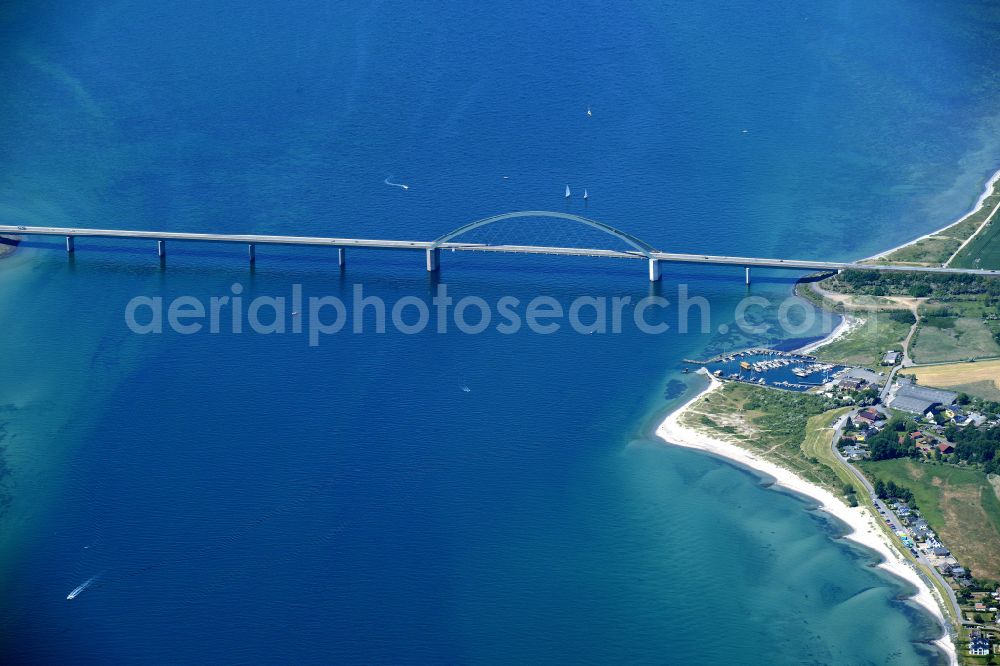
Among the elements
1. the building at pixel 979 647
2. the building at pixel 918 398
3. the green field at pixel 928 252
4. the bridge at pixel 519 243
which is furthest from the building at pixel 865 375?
the building at pixel 979 647

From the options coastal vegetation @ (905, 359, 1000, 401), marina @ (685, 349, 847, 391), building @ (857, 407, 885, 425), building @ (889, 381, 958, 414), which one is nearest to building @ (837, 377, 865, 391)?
marina @ (685, 349, 847, 391)

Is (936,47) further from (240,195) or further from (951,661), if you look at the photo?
(951,661)

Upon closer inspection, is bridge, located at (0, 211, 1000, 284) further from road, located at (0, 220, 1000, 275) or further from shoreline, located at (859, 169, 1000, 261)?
shoreline, located at (859, 169, 1000, 261)

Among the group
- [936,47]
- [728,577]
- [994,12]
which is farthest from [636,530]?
[994,12]

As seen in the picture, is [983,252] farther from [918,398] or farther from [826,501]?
[826,501]

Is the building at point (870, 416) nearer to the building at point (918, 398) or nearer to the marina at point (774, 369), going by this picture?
the building at point (918, 398)

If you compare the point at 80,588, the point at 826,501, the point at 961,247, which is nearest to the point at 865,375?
the point at 826,501
